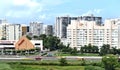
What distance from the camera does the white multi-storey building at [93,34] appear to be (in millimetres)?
65375

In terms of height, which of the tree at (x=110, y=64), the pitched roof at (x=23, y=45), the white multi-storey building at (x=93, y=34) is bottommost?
the tree at (x=110, y=64)

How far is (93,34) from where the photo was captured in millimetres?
67000

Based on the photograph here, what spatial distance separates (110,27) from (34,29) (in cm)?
4515

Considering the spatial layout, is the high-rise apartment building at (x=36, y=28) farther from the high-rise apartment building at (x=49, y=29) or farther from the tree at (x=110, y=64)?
the tree at (x=110, y=64)

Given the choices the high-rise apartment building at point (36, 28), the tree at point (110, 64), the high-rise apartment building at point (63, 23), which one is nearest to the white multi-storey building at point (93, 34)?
the high-rise apartment building at point (63, 23)

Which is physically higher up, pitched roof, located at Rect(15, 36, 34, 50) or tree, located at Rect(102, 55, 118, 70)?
pitched roof, located at Rect(15, 36, 34, 50)

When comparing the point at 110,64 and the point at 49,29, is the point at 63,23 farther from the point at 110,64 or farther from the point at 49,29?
the point at 110,64

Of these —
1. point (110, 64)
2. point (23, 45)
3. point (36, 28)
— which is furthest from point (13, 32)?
point (110, 64)

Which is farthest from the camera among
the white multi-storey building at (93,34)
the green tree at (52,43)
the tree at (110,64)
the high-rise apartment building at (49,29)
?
the high-rise apartment building at (49,29)

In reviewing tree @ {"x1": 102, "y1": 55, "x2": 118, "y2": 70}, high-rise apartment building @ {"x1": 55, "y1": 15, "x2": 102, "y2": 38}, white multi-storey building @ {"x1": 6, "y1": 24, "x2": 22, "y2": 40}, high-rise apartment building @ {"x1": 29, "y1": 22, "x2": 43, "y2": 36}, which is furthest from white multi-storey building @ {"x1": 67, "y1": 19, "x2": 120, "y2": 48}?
high-rise apartment building @ {"x1": 29, "y1": 22, "x2": 43, "y2": 36}

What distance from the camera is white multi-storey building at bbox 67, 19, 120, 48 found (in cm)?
6538

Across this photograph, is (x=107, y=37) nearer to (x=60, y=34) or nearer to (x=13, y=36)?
(x=13, y=36)

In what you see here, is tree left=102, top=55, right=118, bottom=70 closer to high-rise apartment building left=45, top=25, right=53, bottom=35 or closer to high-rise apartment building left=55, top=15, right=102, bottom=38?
high-rise apartment building left=55, top=15, right=102, bottom=38

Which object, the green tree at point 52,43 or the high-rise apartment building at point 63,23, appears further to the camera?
the high-rise apartment building at point 63,23
